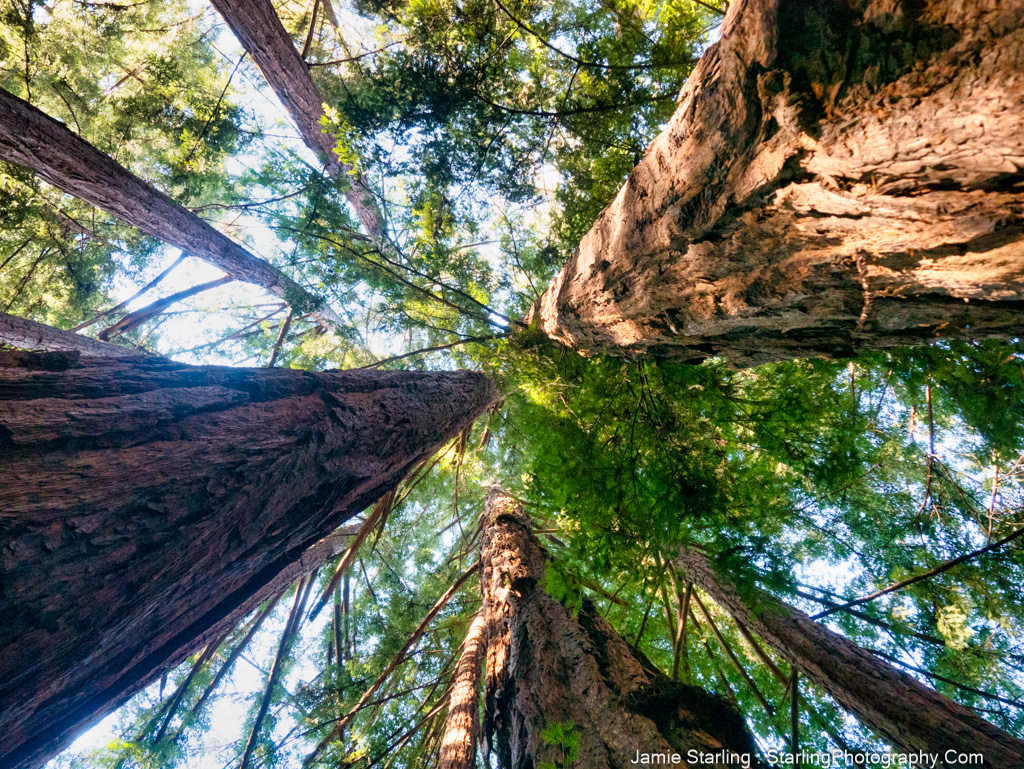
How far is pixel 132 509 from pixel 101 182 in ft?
15.7

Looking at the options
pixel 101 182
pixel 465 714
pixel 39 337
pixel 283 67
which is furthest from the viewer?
pixel 283 67

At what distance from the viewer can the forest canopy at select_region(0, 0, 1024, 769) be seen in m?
2.97

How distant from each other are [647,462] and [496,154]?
12.8ft

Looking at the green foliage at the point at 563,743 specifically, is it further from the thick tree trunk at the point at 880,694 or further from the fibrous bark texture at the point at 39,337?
the fibrous bark texture at the point at 39,337

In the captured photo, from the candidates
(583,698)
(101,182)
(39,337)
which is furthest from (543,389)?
(39,337)

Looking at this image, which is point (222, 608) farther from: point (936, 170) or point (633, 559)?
point (936, 170)

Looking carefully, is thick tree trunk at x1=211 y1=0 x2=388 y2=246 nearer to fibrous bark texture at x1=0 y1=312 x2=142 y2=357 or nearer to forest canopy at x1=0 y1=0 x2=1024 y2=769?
forest canopy at x1=0 y1=0 x2=1024 y2=769

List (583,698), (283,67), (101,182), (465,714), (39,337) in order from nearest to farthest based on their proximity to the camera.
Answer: (583,698)
(465,714)
(101,182)
(39,337)
(283,67)

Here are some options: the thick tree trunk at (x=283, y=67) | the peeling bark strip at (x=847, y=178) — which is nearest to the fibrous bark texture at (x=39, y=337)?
the thick tree trunk at (x=283, y=67)

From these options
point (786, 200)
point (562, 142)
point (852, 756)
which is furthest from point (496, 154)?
point (852, 756)

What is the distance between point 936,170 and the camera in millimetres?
922

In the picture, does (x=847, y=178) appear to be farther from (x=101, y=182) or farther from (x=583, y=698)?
(x=101, y=182)

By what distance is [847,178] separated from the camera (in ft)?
3.63

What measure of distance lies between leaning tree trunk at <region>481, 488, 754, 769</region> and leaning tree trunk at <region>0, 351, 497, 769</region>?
4.93 feet
